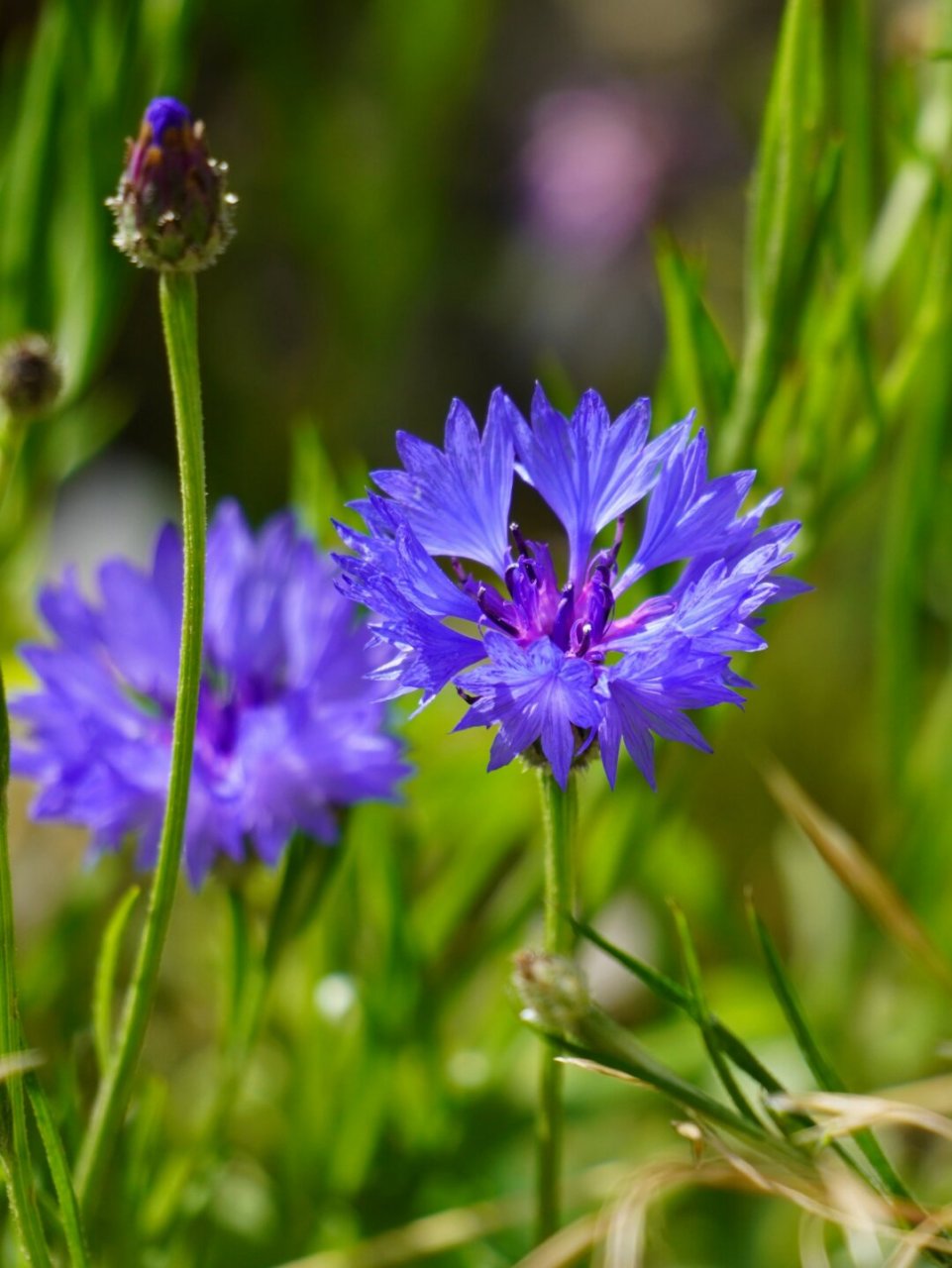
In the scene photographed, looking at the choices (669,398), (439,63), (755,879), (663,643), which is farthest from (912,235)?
(439,63)

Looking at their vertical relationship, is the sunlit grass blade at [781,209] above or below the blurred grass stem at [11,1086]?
above

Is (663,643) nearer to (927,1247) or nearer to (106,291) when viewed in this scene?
(927,1247)

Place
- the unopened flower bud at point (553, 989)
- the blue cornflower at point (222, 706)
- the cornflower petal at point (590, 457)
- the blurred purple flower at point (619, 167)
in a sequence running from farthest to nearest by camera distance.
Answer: the blurred purple flower at point (619, 167) → the blue cornflower at point (222, 706) → the cornflower petal at point (590, 457) → the unopened flower bud at point (553, 989)

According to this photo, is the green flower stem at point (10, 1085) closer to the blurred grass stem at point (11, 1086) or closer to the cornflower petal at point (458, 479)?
the blurred grass stem at point (11, 1086)

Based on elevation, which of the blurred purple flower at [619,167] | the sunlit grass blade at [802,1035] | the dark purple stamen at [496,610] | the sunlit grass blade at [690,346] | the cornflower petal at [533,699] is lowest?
the sunlit grass blade at [802,1035]

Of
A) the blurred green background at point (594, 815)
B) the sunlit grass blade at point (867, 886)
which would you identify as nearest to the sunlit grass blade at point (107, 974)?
the blurred green background at point (594, 815)

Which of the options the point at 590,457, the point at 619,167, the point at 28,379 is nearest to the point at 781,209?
the point at 590,457

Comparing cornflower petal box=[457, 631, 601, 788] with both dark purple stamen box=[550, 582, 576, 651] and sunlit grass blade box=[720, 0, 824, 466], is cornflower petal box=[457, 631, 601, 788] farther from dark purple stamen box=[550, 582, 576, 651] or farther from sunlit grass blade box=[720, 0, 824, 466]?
sunlit grass blade box=[720, 0, 824, 466]
